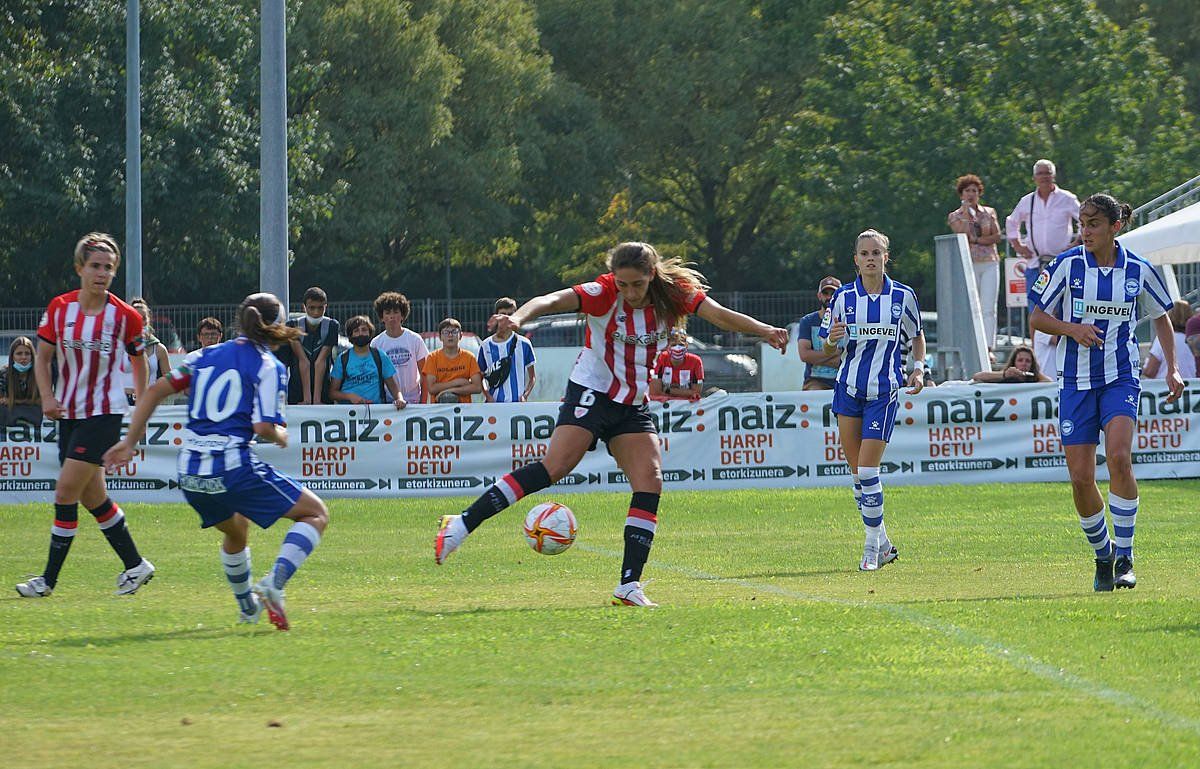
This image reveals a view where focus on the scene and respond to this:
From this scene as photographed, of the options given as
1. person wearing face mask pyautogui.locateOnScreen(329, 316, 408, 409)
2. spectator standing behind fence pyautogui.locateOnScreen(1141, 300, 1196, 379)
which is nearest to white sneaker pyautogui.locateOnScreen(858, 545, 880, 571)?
person wearing face mask pyautogui.locateOnScreen(329, 316, 408, 409)

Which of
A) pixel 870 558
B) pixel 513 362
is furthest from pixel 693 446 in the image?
pixel 870 558

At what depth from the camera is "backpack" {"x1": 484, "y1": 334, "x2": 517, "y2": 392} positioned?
19.2 metres

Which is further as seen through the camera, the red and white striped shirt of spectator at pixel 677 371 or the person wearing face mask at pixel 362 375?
the red and white striped shirt of spectator at pixel 677 371

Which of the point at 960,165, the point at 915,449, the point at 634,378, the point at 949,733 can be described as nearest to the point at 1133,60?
the point at 960,165


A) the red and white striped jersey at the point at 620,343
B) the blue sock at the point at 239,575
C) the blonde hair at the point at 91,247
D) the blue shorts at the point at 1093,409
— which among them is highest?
the blonde hair at the point at 91,247

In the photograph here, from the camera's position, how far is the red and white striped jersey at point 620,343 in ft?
30.3

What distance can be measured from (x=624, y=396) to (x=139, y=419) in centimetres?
246

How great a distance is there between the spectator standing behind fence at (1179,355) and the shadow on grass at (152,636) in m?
13.7

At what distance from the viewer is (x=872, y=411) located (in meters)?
11.5

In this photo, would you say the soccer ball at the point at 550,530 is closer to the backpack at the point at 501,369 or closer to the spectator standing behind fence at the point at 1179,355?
the backpack at the point at 501,369

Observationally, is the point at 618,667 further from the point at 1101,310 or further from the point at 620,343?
the point at 1101,310

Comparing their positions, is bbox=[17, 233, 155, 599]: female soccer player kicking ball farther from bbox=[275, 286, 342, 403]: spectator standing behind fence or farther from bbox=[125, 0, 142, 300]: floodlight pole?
bbox=[125, 0, 142, 300]: floodlight pole

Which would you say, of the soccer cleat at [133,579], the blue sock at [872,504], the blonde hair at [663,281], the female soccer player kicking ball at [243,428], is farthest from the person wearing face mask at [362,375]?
the female soccer player kicking ball at [243,428]

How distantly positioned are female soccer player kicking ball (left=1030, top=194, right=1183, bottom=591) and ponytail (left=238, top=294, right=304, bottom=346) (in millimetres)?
4084
